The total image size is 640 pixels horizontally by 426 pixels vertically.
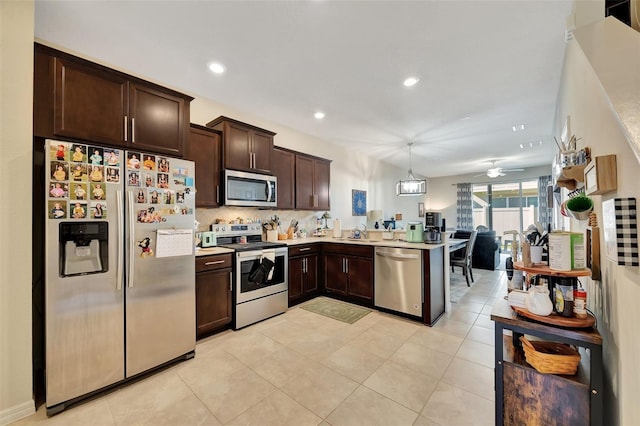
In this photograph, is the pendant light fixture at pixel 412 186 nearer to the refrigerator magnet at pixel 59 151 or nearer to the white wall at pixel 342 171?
the white wall at pixel 342 171

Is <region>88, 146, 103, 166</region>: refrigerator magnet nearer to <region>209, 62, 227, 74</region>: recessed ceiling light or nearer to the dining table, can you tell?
<region>209, 62, 227, 74</region>: recessed ceiling light

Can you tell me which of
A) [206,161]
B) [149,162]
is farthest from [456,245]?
[149,162]

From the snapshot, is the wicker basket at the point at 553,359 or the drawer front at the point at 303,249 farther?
the drawer front at the point at 303,249

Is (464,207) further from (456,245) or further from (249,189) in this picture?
(249,189)

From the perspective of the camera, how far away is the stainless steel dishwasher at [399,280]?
3090mm

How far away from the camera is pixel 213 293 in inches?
108

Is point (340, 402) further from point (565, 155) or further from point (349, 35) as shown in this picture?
point (349, 35)

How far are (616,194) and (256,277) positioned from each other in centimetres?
290

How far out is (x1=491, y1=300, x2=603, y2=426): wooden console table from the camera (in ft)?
3.64

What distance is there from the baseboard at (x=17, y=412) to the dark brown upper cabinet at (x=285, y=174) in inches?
116

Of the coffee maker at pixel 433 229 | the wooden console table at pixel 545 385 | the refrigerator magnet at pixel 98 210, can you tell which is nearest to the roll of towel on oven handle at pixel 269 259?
the refrigerator magnet at pixel 98 210

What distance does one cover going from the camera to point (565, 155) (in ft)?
5.55

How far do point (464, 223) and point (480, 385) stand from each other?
809cm

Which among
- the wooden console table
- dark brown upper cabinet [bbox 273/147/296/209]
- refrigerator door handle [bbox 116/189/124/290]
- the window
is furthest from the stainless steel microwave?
the window
